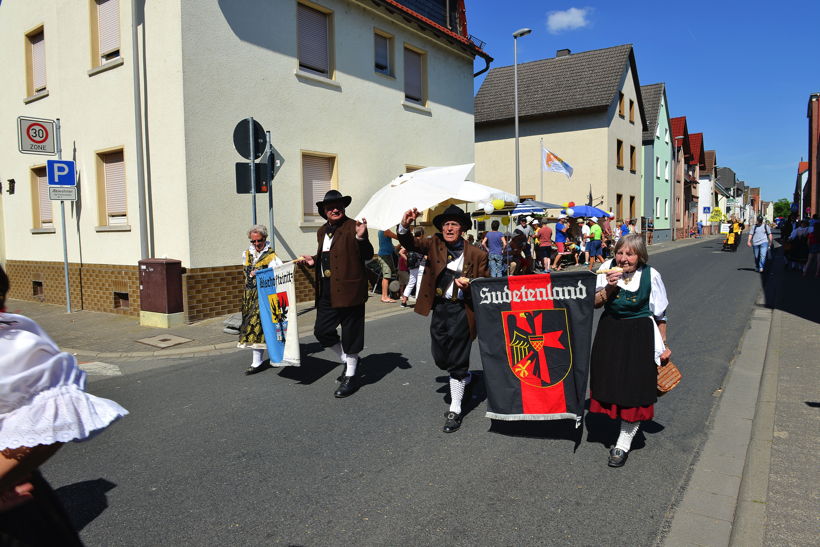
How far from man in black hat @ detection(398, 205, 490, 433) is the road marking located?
13.7 ft

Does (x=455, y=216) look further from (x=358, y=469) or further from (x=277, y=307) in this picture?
(x=277, y=307)

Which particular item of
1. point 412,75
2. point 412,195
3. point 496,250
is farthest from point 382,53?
point 412,195

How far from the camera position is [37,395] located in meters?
1.66

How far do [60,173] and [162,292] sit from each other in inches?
131

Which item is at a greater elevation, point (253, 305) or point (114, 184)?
point (114, 184)

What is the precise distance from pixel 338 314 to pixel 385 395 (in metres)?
0.91

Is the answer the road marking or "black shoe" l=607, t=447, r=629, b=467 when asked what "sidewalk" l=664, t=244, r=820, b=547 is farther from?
the road marking

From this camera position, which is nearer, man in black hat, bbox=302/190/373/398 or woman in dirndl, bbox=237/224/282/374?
man in black hat, bbox=302/190/373/398

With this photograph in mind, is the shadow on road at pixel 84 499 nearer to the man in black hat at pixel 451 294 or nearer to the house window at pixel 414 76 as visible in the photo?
the man in black hat at pixel 451 294

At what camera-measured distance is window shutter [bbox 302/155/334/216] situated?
12281 mm

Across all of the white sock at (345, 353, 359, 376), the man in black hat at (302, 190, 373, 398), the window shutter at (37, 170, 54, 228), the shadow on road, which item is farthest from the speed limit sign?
the shadow on road

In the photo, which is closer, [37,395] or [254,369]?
[37,395]

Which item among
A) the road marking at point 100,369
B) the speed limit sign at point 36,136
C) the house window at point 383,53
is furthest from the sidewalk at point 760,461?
the speed limit sign at point 36,136

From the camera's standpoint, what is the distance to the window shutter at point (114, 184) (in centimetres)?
1096
